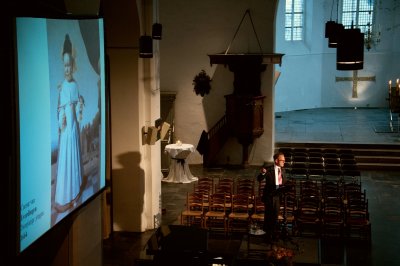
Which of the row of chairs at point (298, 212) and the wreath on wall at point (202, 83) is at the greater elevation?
the wreath on wall at point (202, 83)

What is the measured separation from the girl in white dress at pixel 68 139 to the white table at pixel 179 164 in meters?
9.58

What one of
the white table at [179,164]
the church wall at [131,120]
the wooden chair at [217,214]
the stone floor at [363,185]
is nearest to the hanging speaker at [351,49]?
the stone floor at [363,185]

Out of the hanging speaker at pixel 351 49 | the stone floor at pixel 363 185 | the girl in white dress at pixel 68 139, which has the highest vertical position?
the hanging speaker at pixel 351 49

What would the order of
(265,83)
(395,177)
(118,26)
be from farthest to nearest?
(265,83)
(395,177)
(118,26)

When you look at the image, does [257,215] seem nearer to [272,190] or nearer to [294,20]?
[272,190]

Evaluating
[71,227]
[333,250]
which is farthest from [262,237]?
[71,227]

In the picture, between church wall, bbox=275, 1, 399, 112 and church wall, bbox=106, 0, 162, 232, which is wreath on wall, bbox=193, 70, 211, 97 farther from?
church wall, bbox=275, 1, 399, 112

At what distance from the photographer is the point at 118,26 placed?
12148 mm

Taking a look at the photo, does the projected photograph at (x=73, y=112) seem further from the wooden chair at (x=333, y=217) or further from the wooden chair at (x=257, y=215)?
the wooden chair at (x=333, y=217)

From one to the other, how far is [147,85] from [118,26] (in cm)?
139

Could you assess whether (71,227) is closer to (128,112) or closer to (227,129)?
(128,112)

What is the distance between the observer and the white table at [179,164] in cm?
1638

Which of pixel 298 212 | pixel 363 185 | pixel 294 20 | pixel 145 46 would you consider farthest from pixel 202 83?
pixel 294 20

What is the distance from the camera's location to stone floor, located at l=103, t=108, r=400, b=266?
35.9 feet
